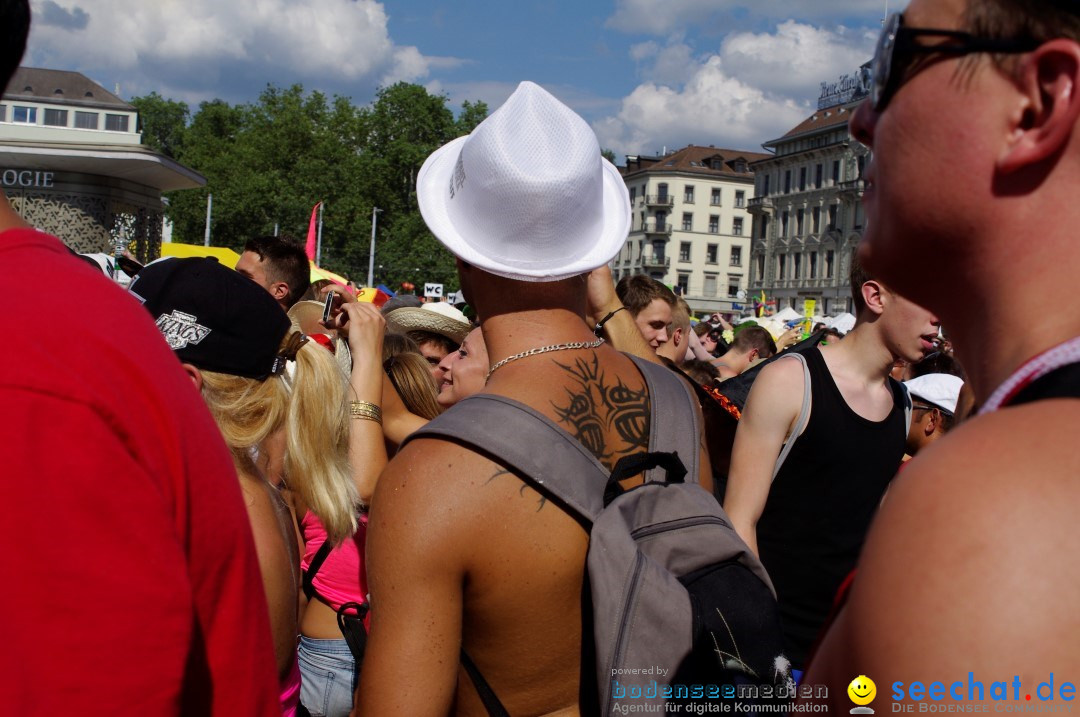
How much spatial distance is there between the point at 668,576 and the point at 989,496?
0.99 m

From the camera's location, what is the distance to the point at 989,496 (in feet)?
2.62

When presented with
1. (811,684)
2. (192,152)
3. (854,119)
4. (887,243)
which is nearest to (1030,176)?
(887,243)

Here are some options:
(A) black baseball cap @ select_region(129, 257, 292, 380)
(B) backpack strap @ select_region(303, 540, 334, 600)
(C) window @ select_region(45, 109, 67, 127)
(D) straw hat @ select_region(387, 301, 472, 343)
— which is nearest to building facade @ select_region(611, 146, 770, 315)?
(C) window @ select_region(45, 109, 67, 127)

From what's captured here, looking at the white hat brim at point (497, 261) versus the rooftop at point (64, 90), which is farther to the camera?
the rooftop at point (64, 90)

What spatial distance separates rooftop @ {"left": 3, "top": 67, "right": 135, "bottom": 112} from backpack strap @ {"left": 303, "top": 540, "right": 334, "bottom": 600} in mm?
83939

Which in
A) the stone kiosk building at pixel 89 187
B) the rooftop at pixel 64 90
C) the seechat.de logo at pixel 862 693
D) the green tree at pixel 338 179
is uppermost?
the rooftop at pixel 64 90

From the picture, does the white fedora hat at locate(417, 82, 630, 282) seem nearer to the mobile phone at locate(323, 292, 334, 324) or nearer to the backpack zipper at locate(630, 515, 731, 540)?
the backpack zipper at locate(630, 515, 731, 540)

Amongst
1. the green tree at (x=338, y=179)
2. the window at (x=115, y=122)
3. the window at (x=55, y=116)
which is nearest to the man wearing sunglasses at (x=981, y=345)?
the green tree at (x=338, y=179)

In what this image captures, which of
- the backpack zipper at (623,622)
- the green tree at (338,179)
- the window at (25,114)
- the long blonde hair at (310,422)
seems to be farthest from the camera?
the window at (25,114)

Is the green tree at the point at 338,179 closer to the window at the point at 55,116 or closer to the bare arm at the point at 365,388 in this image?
the window at the point at 55,116

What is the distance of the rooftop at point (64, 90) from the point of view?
77375 mm

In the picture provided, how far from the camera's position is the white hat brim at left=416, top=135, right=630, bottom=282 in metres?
2.08

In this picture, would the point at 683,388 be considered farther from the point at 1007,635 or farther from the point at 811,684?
the point at 1007,635

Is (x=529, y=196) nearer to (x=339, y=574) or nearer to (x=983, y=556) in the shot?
(x=983, y=556)
